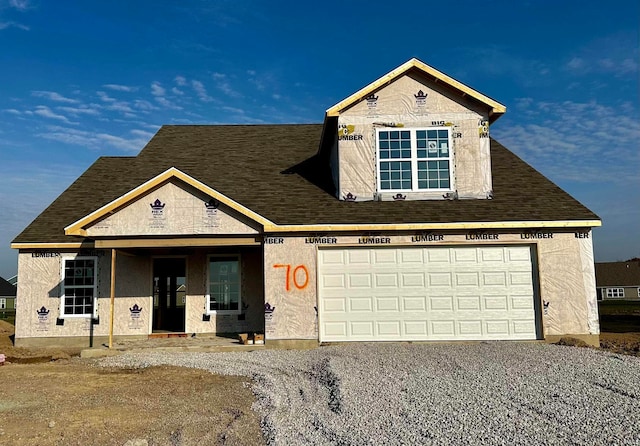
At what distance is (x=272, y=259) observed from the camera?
12.7 meters

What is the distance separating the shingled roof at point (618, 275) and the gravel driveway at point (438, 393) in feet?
217

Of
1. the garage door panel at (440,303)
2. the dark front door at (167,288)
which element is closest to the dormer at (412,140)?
the garage door panel at (440,303)

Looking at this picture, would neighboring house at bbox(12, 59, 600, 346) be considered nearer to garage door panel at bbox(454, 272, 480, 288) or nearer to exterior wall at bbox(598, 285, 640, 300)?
garage door panel at bbox(454, 272, 480, 288)

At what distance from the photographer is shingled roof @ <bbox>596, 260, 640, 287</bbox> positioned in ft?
223

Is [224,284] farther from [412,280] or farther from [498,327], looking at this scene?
[498,327]

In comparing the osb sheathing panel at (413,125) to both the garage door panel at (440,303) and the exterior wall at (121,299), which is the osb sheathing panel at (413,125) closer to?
the garage door panel at (440,303)

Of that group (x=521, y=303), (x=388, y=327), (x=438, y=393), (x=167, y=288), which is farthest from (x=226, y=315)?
(x=438, y=393)

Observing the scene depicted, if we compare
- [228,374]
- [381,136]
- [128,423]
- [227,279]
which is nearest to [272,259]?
[227,279]

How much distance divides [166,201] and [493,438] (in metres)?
9.88

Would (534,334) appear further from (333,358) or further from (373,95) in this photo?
(373,95)

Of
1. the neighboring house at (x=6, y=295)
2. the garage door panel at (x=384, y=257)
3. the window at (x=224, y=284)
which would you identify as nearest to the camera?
the garage door panel at (x=384, y=257)

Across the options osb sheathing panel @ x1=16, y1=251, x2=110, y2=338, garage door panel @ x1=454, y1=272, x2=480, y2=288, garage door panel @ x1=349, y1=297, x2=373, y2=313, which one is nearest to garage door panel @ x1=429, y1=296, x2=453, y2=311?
garage door panel @ x1=454, y1=272, x2=480, y2=288

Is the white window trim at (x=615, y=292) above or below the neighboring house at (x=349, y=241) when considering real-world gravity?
below

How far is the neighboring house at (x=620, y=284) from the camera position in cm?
6769
